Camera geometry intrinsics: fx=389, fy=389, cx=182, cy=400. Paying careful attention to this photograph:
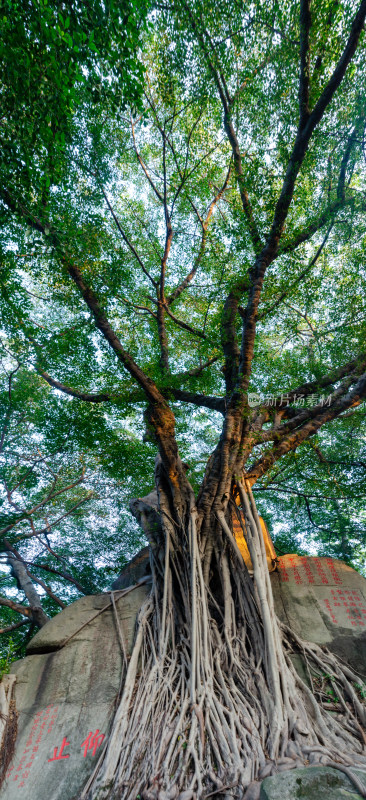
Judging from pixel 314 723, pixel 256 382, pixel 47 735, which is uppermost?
pixel 256 382

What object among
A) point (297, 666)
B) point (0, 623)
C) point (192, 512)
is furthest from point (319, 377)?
point (0, 623)

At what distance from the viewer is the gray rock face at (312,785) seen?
1.71m

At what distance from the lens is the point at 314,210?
5277 millimetres

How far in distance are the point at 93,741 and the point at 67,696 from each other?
491 mm

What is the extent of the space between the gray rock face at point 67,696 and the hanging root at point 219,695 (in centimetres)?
26

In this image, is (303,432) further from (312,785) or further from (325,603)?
A: (312,785)

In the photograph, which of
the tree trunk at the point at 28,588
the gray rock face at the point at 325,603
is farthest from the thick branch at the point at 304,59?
the tree trunk at the point at 28,588

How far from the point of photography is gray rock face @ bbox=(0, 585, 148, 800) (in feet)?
8.93

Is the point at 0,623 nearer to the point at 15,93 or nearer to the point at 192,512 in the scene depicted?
the point at 192,512

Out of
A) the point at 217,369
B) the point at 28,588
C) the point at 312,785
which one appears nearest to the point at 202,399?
the point at 217,369

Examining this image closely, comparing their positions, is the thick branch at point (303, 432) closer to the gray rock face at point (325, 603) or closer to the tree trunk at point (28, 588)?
the gray rock face at point (325, 603)

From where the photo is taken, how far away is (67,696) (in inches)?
128

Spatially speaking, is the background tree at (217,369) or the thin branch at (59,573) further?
the thin branch at (59,573)

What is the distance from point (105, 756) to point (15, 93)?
15.1 feet
